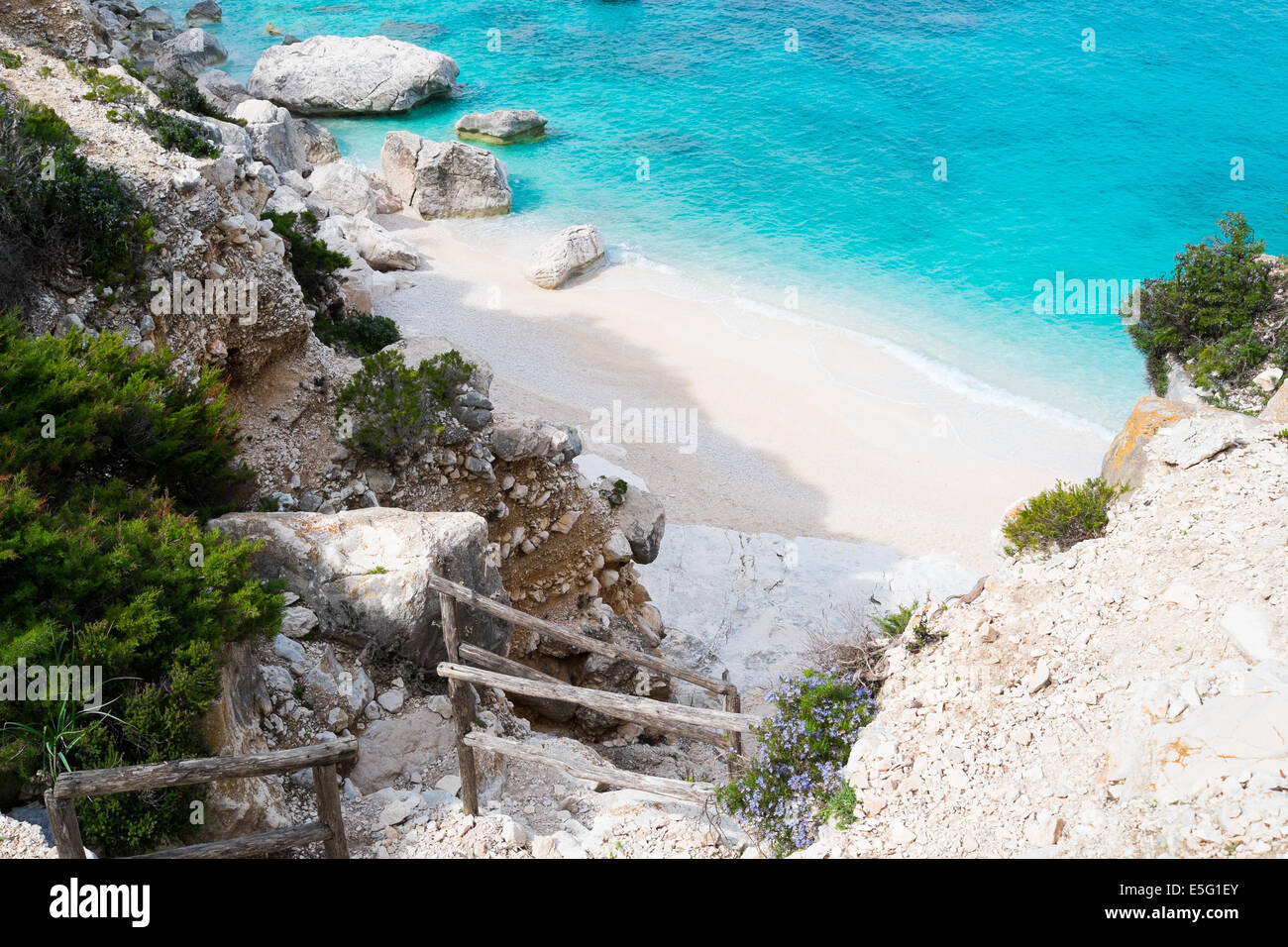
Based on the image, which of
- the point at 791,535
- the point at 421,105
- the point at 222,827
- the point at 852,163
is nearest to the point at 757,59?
the point at 852,163

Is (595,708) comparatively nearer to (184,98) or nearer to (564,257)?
(184,98)

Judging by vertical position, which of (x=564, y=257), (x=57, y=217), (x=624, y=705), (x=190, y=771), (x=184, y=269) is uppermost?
(x=57, y=217)

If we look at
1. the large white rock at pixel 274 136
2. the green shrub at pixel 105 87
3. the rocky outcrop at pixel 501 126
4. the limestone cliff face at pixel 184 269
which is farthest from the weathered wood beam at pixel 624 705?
the rocky outcrop at pixel 501 126

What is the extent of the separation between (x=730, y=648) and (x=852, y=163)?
2502cm

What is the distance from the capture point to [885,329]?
26016 millimetres

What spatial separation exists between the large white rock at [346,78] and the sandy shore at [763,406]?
50.2 ft

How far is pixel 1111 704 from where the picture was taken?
6789 mm

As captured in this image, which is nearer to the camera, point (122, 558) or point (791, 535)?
point (122, 558)

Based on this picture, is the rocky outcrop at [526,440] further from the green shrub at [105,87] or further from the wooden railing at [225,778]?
the green shrub at [105,87]

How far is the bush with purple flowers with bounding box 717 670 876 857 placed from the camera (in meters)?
7.16

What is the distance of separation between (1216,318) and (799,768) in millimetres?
19255

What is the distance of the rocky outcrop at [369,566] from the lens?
977 cm

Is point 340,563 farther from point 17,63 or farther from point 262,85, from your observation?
point 262,85

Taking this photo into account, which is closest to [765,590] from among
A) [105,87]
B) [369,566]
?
[369,566]
